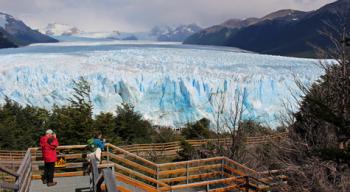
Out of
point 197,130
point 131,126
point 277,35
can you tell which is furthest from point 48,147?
point 277,35

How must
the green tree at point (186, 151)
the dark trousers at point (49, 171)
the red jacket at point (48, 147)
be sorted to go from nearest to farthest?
the red jacket at point (48, 147)
the dark trousers at point (49, 171)
the green tree at point (186, 151)

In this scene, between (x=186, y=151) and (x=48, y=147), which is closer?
(x=48, y=147)

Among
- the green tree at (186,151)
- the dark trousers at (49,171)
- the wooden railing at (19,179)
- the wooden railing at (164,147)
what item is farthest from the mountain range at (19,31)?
the wooden railing at (19,179)

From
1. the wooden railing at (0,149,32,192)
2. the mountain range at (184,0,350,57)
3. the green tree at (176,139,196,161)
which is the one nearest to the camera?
the wooden railing at (0,149,32,192)

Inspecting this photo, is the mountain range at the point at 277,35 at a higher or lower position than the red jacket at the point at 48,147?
higher

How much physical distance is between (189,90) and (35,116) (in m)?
10.0

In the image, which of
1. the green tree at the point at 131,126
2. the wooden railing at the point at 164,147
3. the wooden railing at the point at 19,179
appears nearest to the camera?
the wooden railing at the point at 19,179

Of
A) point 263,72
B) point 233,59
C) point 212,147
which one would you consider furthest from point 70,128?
point 233,59

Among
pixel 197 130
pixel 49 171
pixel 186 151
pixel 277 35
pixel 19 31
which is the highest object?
pixel 19 31

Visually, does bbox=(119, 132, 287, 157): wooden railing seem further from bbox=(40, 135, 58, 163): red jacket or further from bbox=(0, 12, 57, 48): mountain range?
bbox=(0, 12, 57, 48): mountain range

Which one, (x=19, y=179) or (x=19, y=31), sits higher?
(x=19, y=31)

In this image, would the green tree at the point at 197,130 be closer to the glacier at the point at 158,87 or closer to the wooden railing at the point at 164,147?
the glacier at the point at 158,87

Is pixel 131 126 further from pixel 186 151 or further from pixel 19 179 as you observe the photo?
pixel 19 179

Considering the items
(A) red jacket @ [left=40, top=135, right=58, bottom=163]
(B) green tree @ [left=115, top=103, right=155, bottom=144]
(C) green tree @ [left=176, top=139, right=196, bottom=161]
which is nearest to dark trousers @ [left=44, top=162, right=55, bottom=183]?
(A) red jacket @ [left=40, top=135, right=58, bottom=163]
